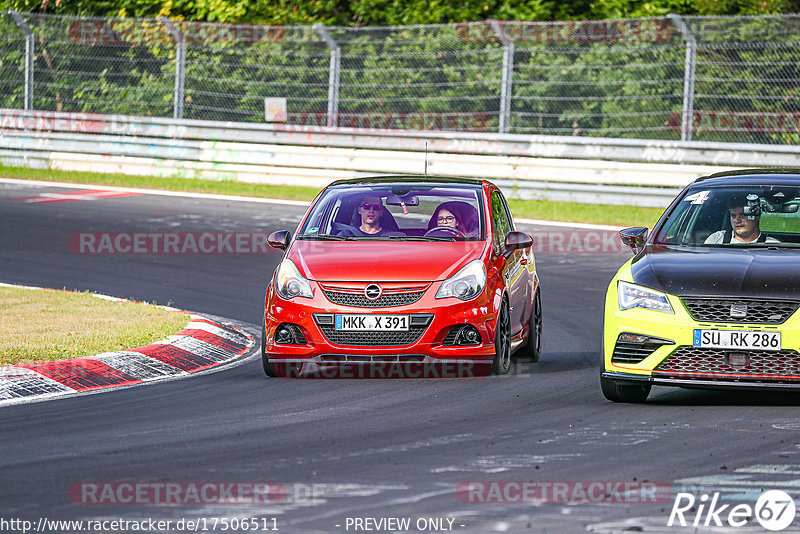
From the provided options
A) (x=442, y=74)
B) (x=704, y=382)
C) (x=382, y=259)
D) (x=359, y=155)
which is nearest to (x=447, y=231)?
(x=382, y=259)

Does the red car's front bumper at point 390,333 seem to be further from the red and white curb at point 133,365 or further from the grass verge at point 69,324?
the grass verge at point 69,324

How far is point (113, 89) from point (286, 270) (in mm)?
17735

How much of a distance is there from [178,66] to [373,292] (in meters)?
17.0

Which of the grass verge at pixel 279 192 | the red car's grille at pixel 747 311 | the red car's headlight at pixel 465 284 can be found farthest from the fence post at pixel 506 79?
the red car's grille at pixel 747 311

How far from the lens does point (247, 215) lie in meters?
21.3

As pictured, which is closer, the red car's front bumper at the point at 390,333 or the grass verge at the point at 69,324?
the red car's front bumper at the point at 390,333

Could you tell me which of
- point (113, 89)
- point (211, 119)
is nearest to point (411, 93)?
point (211, 119)

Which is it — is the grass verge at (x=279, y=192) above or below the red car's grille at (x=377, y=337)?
below

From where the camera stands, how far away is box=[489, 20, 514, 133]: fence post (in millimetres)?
23578

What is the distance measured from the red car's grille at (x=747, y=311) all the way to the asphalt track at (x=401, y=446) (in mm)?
565

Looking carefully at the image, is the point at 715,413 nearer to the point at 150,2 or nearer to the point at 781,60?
the point at 781,60

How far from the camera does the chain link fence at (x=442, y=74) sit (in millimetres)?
21812

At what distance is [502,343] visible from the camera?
34.3 feet

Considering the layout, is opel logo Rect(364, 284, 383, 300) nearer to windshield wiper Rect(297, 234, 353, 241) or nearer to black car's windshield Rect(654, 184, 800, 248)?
windshield wiper Rect(297, 234, 353, 241)
